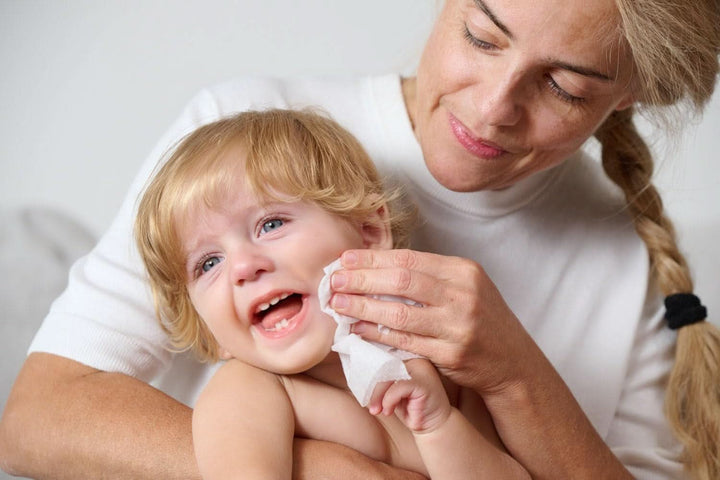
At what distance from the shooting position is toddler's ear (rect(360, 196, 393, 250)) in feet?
5.28

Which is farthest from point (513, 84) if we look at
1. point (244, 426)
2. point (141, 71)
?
point (141, 71)

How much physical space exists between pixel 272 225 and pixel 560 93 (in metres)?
0.57

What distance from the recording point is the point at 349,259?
1.40 m

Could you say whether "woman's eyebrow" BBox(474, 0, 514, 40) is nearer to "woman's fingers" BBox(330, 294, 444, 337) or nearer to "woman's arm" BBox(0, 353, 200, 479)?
"woman's fingers" BBox(330, 294, 444, 337)

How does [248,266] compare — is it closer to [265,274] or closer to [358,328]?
[265,274]

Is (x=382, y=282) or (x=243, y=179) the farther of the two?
(x=243, y=179)

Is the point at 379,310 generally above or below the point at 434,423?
above

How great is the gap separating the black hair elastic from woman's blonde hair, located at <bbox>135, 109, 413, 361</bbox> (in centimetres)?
75

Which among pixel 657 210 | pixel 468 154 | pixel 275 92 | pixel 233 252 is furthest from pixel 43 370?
pixel 657 210

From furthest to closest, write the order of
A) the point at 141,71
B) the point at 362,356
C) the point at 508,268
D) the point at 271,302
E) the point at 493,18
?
the point at 141,71 → the point at 508,268 → the point at 493,18 → the point at 271,302 → the point at 362,356

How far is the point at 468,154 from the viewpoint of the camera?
1716 mm

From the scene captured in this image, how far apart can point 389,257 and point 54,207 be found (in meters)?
1.62

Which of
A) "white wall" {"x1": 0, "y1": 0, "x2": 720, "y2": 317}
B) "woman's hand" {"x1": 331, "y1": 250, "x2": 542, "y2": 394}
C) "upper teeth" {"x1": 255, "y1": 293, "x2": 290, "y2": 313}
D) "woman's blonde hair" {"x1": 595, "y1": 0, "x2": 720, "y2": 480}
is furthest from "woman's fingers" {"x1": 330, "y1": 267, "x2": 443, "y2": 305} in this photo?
"white wall" {"x1": 0, "y1": 0, "x2": 720, "y2": 317}

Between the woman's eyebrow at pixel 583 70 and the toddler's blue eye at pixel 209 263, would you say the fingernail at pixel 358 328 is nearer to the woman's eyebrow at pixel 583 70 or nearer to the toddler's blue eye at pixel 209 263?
the toddler's blue eye at pixel 209 263
